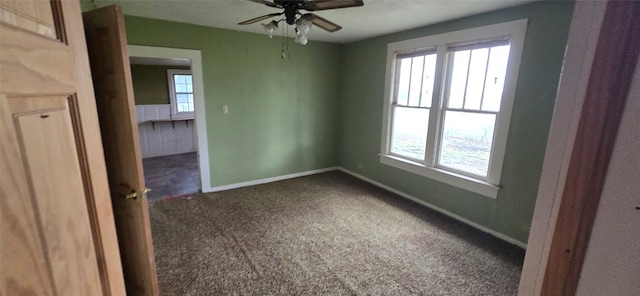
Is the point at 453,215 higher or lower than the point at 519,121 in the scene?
lower

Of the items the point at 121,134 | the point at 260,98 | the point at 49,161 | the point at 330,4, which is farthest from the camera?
the point at 260,98

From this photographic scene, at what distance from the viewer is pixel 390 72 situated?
3.66 metres

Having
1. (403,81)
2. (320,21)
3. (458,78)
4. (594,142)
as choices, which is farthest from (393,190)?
(594,142)

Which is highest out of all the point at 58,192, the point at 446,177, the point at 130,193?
the point at 58,192

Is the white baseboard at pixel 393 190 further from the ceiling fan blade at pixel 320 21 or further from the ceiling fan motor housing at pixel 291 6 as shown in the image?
the ceiling fan motor housing at pixel 291 6

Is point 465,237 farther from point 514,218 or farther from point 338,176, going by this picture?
point 338,176

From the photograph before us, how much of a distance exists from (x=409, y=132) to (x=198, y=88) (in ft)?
9.51

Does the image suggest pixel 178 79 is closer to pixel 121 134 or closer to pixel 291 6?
pixel 291 6

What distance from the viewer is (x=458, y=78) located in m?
2.94

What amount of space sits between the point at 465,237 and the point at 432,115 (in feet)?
4.64

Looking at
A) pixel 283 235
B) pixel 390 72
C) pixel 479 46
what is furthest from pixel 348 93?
pixel 283 235

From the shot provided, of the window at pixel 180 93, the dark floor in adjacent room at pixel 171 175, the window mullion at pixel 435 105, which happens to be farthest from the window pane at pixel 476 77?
the window at pixel 180 93

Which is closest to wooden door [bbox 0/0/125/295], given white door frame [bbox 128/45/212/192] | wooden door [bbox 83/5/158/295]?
wooden door [bbox 83/5/158/295]

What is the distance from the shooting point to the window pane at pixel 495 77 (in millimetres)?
2539
